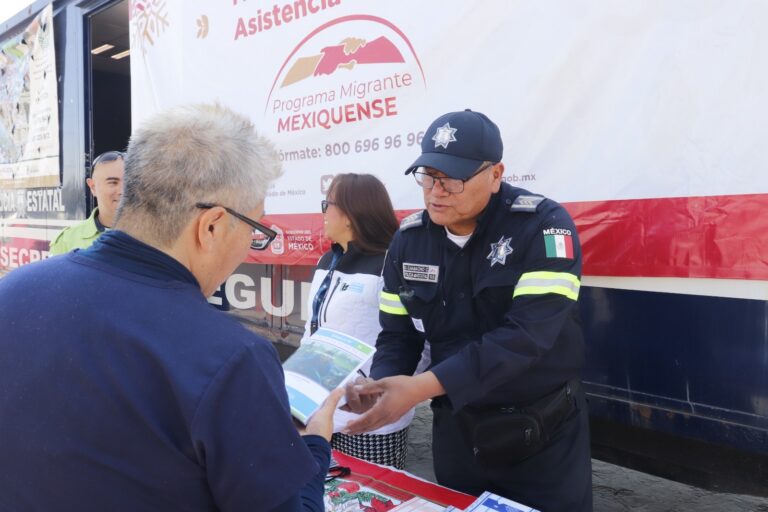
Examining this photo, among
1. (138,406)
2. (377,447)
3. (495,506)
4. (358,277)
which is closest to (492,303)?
(495,506)

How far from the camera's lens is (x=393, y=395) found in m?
1.35

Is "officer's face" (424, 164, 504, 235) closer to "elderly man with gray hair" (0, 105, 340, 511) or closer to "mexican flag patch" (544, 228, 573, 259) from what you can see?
"mexican flag patch" (544, 228, 573, 259)

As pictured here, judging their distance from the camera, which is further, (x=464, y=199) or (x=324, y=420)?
(x=464, y=199)

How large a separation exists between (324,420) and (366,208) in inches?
44.3

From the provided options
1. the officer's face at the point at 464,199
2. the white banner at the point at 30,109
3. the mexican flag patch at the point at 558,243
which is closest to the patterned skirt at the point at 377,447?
the officer's face at the point at 464,199

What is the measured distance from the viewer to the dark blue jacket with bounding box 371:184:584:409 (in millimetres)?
1337

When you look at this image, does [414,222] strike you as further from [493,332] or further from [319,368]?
[319,368]

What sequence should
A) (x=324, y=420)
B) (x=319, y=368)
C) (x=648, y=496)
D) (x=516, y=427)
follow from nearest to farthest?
(x=324, y=420) < (x=319, y=368) < (x=516, y=427) < (x=648, y=496)

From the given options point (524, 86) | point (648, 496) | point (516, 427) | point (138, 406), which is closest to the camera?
point (138, 406)

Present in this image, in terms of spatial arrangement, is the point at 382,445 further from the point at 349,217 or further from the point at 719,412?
the point at 719,412

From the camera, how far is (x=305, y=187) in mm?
2471

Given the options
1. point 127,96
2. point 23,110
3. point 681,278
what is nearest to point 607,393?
point 681,278

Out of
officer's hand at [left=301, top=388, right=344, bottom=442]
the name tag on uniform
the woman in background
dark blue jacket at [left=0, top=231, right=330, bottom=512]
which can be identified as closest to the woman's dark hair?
the woman in background

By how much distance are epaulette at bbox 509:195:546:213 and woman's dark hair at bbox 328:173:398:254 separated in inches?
28.1
